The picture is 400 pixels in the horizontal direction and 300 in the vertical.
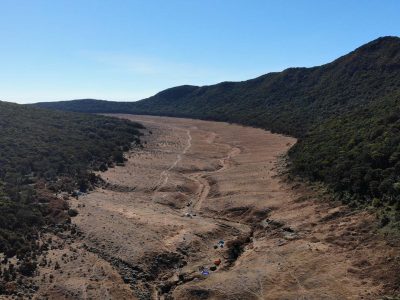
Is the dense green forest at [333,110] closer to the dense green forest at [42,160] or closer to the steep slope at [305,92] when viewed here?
the steep slope at [305,92]

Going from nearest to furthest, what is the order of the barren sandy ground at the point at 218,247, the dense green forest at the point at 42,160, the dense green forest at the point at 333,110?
the barren sandy ground at the point at 218,247 → the dense green forest at the point at 42,160 → the dense green forest at the point at 333,110

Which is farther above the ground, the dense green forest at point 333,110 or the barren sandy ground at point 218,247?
the dense green forest at point 333,110

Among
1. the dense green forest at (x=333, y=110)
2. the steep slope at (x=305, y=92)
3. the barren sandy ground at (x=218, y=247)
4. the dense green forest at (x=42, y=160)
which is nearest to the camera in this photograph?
the barren sandy ground at (x=218, y=247)

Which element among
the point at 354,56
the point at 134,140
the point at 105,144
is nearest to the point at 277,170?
the point at 105,144

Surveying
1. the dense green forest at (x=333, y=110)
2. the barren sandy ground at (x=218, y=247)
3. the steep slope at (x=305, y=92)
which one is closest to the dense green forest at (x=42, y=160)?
the barren sandy ground at (x=218, y=247)

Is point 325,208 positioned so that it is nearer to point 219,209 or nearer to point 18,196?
point 219,209

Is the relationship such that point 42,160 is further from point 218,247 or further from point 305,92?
point 305,92
